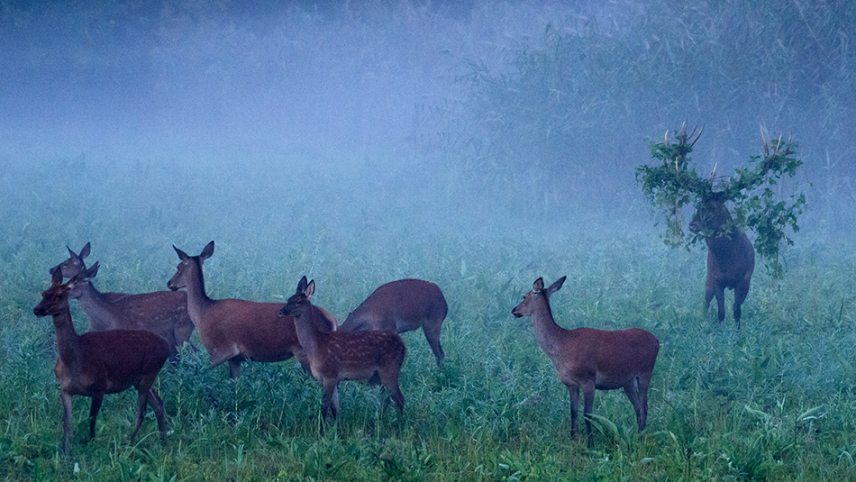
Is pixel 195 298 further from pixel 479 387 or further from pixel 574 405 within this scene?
pixel 574 405

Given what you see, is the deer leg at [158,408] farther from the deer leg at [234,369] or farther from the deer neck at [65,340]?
the deer leg at [234,369]

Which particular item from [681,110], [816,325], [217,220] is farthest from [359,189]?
[816,325]

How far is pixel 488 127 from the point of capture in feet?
85.9

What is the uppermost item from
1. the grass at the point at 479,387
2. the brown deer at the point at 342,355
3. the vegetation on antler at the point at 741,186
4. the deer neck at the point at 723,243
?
the vegetation on antler at the point at 741,186

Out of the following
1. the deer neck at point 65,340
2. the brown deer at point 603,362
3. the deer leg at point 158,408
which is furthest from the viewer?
the brown deer at point 603,362

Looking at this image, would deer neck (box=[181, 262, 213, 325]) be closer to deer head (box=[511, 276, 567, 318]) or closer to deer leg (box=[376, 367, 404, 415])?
deer leg (box=[376, 367, 404, 415])

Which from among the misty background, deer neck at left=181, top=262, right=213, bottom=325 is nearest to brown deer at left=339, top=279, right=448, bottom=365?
deer neck at left=181, top=262, right=213, bottom=325

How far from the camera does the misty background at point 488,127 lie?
21.2 meters

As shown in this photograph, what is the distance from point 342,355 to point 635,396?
7.97ft

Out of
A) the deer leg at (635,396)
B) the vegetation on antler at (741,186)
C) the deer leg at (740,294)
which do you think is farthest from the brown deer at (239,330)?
the deer leg at (740,294)

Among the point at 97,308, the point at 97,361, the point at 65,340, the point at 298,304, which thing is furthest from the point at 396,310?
the point at 65,340

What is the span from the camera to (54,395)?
7844mm

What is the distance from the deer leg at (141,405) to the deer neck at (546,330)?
10.4 feet

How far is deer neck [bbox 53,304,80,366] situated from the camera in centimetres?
680
